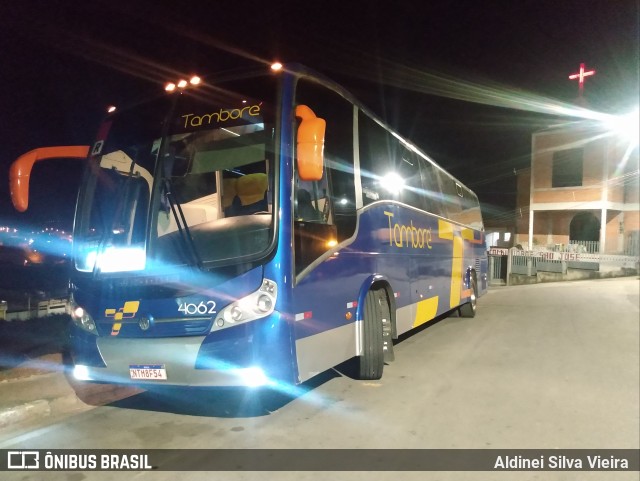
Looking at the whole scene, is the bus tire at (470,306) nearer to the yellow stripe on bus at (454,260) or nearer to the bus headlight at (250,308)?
the yellow stripe on bus at (454,260)

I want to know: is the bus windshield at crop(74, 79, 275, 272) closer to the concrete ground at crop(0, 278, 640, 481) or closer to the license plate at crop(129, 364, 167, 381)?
the license plate at crop(129, 364, 167, 381)

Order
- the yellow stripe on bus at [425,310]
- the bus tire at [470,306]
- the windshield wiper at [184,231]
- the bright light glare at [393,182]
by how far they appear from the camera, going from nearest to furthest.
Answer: the windshield wiper at [184,231]
the bright light glare at [393,182]
the yellow stripe on bus at [425,310]
the bus tire at [470,306]

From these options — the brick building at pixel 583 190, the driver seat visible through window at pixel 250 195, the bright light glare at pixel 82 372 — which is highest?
the brick building at pixel 583 190

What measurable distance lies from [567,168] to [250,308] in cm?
3027

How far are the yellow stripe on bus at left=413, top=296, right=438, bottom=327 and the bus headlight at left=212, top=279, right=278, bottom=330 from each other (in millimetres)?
4301

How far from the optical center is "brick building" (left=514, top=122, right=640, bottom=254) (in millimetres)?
27656

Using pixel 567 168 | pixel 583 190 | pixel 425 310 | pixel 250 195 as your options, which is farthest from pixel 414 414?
pixel 567 168

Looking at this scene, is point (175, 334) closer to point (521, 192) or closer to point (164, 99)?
point (164, 99)

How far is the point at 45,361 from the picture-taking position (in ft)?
21.4

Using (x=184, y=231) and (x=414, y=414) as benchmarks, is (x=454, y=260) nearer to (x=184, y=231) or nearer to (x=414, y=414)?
(x=414, y=414)

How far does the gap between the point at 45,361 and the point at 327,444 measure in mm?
4262

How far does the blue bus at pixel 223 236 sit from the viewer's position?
4117 mm

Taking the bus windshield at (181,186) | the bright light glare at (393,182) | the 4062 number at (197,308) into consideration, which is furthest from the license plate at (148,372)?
the bright light glare at (393,182)

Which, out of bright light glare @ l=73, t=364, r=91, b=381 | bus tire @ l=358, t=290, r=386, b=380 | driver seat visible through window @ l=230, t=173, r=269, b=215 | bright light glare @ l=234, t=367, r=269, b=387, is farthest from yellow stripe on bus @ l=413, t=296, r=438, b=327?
bright light glare @ l=73, t=364, r=91, b=381
